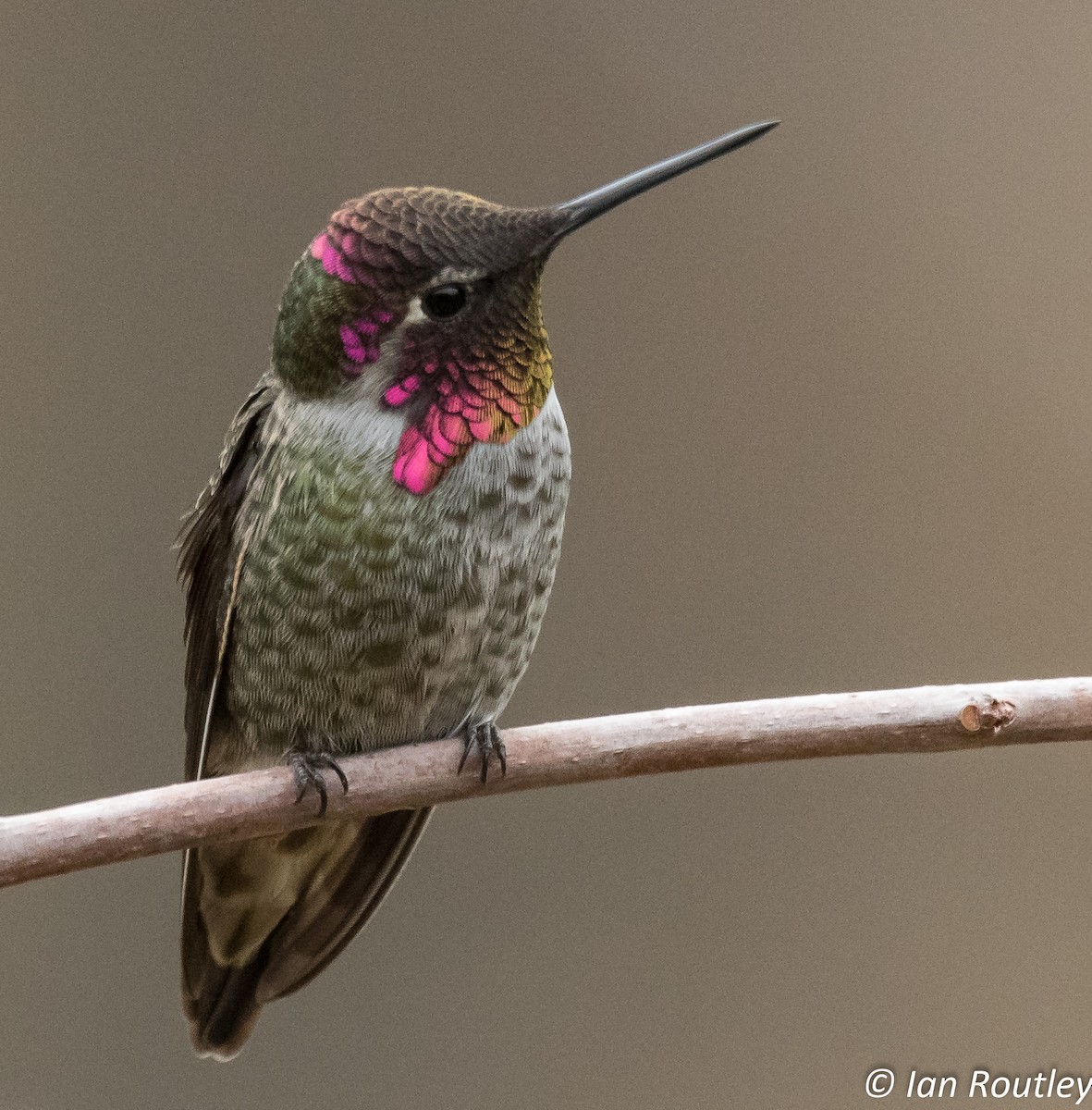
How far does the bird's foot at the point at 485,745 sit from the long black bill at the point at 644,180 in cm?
56

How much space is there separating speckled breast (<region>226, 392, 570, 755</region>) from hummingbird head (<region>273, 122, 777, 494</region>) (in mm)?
29

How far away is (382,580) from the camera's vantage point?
152cm

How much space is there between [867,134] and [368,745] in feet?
5.91

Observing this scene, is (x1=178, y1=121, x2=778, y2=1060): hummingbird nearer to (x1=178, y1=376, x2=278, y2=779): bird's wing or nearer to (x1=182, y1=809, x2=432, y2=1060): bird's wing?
(x1=178, y1=376, x2=278, y2=779): bird's wing

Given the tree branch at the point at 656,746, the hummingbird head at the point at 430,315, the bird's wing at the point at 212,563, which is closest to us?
the tree branch at the point at 656,746

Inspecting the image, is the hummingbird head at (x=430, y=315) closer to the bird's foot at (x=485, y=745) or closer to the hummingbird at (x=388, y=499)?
the hummingbird at (x=388, y=499)

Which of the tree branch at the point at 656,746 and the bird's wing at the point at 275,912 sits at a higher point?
the tree branch at the point at 656,746

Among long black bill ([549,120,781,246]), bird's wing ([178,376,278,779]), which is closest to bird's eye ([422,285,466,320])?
long black bill ([549,120,781,246])

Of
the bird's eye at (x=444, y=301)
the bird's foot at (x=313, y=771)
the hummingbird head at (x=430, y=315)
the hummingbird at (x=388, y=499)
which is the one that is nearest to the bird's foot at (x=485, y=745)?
the hummingbird at (x=388, y=499)

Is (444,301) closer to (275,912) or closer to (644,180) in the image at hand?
(644,180)

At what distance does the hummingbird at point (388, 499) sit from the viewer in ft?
4.72

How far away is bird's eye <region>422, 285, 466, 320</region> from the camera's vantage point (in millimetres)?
1449

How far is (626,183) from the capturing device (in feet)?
4.42

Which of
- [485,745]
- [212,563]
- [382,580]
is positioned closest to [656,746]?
[485,745]
